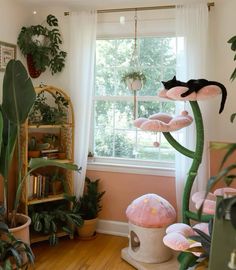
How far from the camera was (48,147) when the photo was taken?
2.98 m

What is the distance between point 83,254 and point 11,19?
2407mm

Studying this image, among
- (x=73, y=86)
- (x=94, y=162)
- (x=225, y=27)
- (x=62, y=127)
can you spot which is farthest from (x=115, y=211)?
(x=225, y=27)

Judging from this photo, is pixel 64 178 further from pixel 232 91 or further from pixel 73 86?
pixel 232 91

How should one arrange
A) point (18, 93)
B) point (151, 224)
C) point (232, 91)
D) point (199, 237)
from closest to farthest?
point (199, 237)
point (18, 93)
point (151, 224)
point (232, 91)

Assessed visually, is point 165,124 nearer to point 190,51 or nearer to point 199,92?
point 199,92

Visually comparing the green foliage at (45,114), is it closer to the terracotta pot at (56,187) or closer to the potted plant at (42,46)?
the potted plant at (42,46)

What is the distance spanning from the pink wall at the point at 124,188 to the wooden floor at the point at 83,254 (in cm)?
28

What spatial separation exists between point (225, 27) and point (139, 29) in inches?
33.2

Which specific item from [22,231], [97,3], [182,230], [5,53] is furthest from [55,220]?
[97,3]


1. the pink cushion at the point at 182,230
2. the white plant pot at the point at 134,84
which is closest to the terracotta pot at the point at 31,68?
the white plant pot at the point at 134,84

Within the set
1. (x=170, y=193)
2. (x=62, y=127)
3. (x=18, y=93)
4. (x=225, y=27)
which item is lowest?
(x=170, y=193)

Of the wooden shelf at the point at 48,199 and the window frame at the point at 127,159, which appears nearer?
the wooden shelf at the point at 48,199

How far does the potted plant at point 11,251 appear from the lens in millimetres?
2047

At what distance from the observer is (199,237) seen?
66.1 inches
